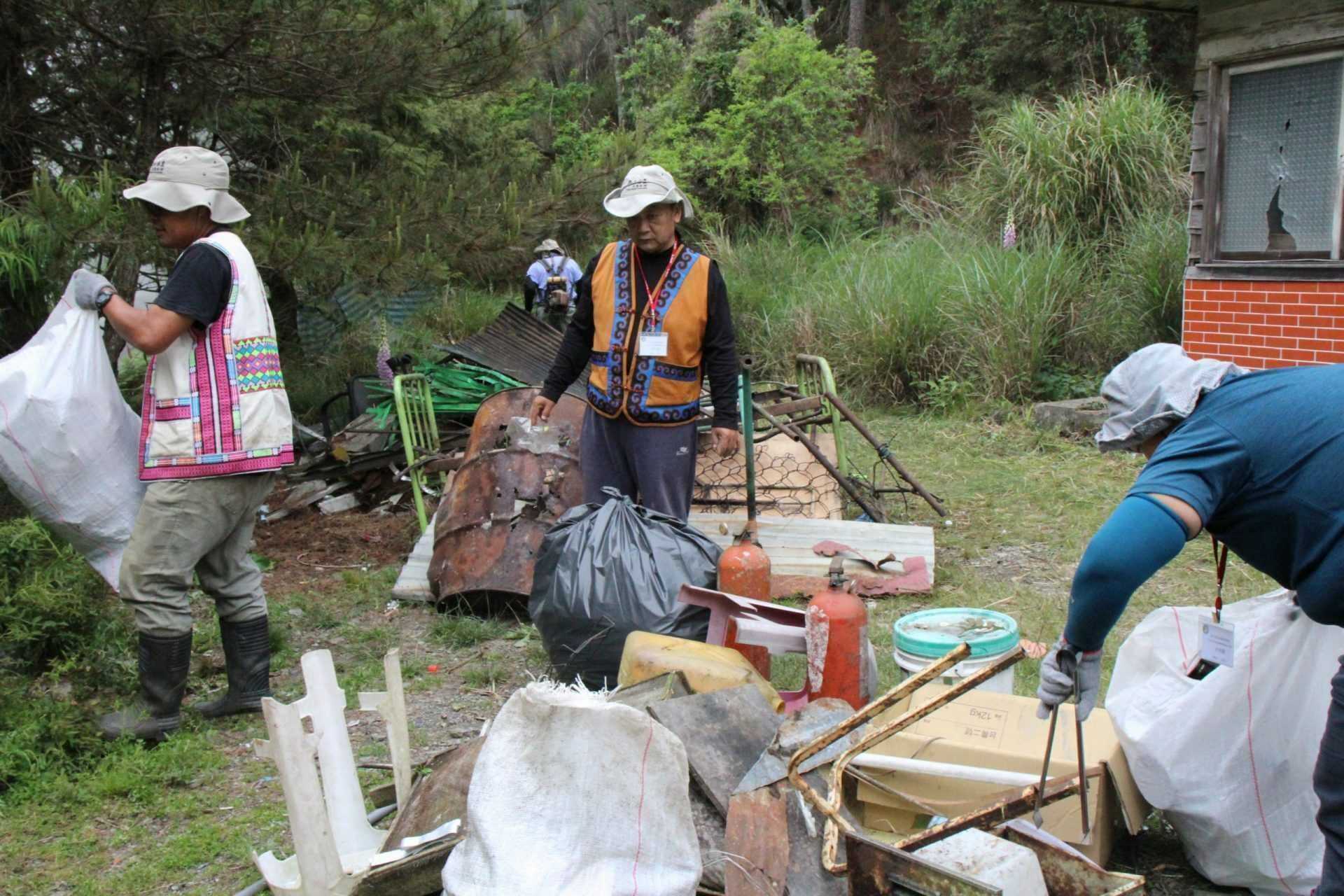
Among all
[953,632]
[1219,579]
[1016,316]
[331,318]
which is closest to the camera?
[1219,579]

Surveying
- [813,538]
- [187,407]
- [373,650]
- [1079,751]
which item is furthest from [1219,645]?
[373,650]

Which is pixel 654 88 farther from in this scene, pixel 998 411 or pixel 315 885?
pixel 315 885

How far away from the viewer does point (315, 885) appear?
7.91 feet

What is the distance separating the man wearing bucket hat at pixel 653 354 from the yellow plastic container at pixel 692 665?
39.1 inches

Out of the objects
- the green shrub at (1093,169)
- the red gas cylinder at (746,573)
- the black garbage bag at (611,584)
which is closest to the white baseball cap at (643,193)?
the black garbage bag at (611,584)

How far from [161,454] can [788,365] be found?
7839 mm

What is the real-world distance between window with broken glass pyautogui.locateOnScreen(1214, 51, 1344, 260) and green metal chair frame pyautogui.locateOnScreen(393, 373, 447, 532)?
5246 mm

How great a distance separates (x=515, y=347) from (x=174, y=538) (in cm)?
366

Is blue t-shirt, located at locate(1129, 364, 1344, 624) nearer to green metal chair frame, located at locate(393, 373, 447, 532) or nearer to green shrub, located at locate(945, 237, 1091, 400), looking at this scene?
green metal chair frame, located at locate(393, 373, 447, 532)

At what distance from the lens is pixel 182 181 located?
11.8ft

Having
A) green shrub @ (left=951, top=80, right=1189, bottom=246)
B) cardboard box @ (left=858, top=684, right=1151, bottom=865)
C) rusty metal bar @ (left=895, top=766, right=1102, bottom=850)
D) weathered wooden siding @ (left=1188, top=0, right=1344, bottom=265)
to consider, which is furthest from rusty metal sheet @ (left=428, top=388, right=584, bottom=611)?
green shrub @ (left=951, top=80, right=1189, bottom=246)

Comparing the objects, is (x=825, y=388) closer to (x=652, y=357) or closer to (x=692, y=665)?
(x=652, y=357)

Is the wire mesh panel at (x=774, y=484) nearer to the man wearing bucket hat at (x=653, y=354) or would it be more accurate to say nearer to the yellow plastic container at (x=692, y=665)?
the man wearing bucket hat at (x=653, y=354)

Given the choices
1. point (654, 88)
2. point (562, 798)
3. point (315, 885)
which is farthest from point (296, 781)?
point (654, 88)
